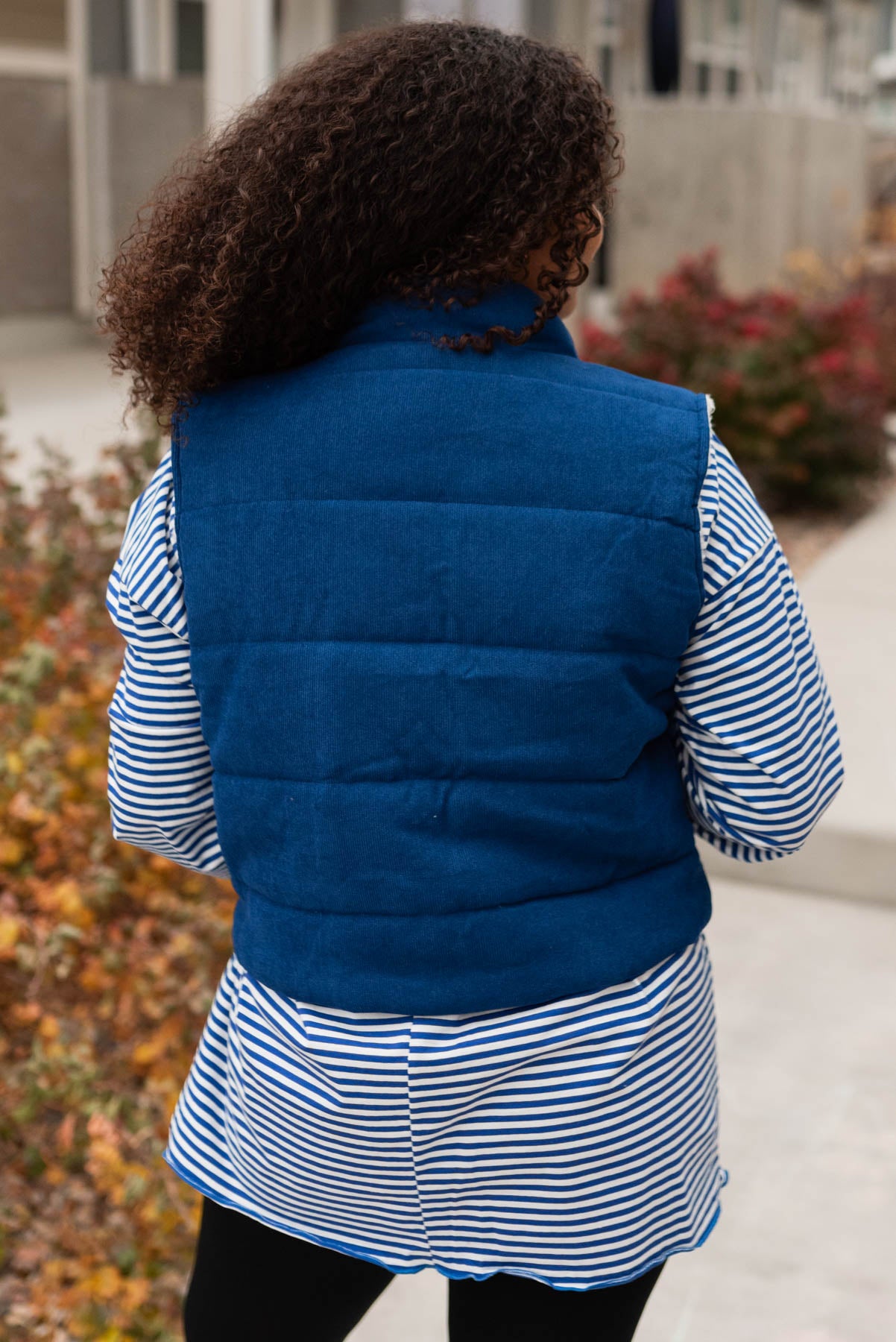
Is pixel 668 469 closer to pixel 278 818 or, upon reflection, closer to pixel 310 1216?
pixel 278 818

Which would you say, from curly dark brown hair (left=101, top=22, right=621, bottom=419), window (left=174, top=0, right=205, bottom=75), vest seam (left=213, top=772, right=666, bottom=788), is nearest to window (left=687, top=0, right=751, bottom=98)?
window (left=174, top=0, right=205, bottom=75)

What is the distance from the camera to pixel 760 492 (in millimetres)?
7309

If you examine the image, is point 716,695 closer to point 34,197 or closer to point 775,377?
point 775,377

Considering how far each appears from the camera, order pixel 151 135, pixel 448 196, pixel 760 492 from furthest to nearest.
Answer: pixel 151 135
pixel 760 492
pixel 448 196

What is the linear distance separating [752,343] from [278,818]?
6.34 meters

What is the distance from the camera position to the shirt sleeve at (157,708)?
1300 millimetres

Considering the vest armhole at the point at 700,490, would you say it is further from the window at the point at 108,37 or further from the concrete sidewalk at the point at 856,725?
the window at the point at 108,37

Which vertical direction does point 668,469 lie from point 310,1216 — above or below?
above

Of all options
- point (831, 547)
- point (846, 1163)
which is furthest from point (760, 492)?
point (846, 1163)

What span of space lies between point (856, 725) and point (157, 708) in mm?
3327

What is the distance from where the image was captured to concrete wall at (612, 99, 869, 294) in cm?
984

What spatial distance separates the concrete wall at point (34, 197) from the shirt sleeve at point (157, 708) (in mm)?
9177

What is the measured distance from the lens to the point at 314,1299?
4.66 feet

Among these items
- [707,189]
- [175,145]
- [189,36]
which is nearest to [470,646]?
[707,189]
